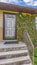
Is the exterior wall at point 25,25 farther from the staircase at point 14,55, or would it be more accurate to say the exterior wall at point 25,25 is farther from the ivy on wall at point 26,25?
the staircase at point 14,55

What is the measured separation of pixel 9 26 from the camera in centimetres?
1095

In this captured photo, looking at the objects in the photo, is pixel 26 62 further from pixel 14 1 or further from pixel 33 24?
pixel 14 1

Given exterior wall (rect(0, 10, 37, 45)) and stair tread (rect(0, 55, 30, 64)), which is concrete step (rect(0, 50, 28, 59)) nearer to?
stair tread (rect(0, 55, 30, 64))

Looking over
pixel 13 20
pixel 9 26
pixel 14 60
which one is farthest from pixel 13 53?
pixel 13 20

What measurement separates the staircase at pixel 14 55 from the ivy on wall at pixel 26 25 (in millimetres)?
3036

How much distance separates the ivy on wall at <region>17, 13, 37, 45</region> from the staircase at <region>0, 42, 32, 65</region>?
3.04 metres

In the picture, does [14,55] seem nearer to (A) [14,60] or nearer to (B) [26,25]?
(A) [14,60]

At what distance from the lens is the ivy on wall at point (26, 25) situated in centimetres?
1129

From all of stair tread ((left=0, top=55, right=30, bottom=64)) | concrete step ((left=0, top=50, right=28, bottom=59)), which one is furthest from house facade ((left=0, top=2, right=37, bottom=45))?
stair tread ((left=0, top=55, right=30, bottom=64))

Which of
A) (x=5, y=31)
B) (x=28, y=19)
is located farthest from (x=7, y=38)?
(x=28, y=19)

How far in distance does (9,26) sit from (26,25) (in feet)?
4.89

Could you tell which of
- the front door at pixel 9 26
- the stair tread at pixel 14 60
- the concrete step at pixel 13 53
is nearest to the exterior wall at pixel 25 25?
the front door at pixel 9 26

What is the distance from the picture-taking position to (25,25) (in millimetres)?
11719

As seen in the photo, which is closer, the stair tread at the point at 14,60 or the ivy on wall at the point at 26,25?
the stair tread at the point at 14,60
